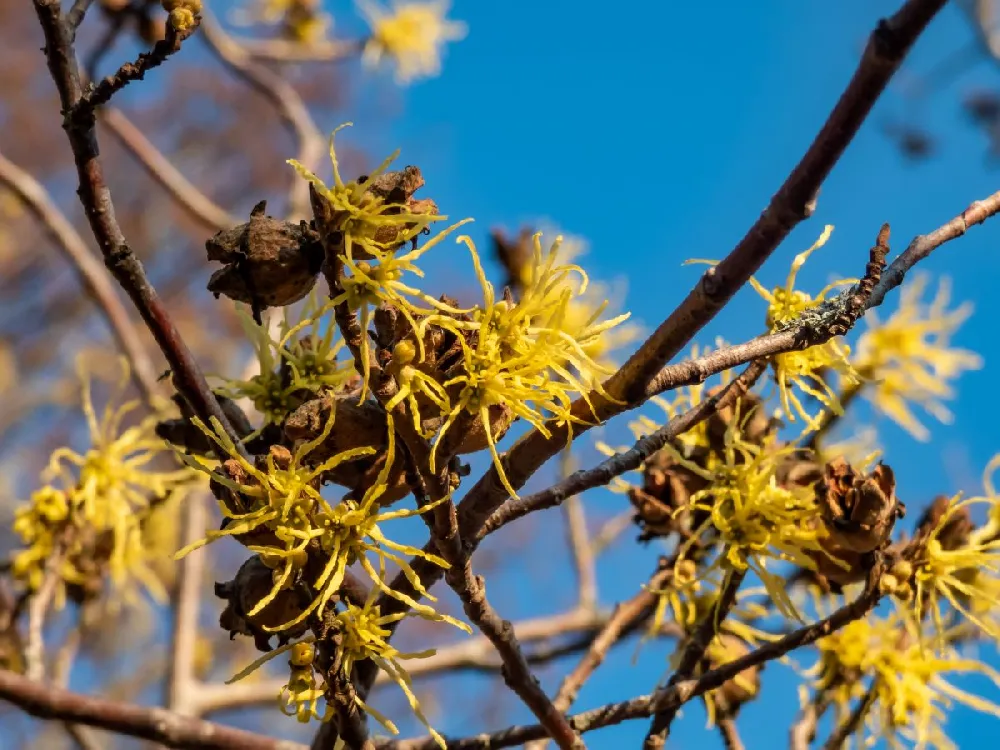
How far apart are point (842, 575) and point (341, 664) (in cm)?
73

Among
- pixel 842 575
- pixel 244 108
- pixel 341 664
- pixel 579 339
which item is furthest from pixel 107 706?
pixel 244 108

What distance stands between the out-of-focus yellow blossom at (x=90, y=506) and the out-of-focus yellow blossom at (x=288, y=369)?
25.1 inches

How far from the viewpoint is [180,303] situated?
11.0 m

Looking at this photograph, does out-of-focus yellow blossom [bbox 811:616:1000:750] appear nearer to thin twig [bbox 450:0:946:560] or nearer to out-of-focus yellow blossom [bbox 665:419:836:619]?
out-of-focus yellow blossom [bbox 665:419:836:619]

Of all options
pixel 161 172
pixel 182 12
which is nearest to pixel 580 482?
pixel 182 12

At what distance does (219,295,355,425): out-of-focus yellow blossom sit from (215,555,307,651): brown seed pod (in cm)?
21

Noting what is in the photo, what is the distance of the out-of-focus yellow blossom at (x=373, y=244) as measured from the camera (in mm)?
930

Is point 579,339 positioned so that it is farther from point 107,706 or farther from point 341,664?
point 107,706

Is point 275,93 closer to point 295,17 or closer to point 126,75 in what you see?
point 295,17

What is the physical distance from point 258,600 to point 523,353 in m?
0.40

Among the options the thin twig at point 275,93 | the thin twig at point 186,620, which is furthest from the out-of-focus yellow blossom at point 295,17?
the thin twig at point 186,620

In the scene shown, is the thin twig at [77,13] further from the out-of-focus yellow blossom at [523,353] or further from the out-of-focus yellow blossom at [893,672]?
the out-of-focus yellow blossom at [893,672]

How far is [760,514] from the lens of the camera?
1.39 m

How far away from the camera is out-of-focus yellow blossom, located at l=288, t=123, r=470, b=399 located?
3.05 ft
